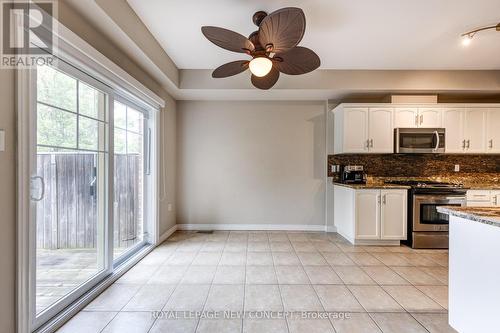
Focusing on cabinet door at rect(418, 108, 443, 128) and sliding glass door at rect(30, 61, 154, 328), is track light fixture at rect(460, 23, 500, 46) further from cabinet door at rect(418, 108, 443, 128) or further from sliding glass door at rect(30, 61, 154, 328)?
sliding glass door at rect(30, 61, 154, 328)

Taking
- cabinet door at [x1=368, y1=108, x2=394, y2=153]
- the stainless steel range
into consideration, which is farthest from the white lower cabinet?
cabinet door at [x1=368, y1=108, x2=394, y2=153]

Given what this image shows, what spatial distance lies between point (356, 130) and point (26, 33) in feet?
13.2

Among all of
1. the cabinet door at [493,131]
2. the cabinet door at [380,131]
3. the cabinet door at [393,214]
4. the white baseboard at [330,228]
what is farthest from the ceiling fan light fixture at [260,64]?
the cabinet door at [493,131]

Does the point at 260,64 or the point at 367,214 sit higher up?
the point at 260,64

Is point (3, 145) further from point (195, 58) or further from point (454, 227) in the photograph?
point (454, 227)

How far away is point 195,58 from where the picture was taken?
360cm

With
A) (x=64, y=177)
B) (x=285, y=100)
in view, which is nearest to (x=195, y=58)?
(x=285, y=100)

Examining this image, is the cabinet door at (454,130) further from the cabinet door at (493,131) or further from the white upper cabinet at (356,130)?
the white upper cabinet at (356,130)

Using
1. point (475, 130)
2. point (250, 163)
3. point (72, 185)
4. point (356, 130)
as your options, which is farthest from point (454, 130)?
point (72, 185)

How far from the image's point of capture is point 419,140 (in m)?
3.99

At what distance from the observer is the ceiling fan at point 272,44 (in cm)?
184

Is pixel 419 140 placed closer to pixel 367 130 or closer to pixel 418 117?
pixel 418 117

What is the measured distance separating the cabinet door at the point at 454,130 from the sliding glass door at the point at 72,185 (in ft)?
15.6

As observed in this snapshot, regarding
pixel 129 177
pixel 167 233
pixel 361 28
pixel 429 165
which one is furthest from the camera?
pixel 429 165
